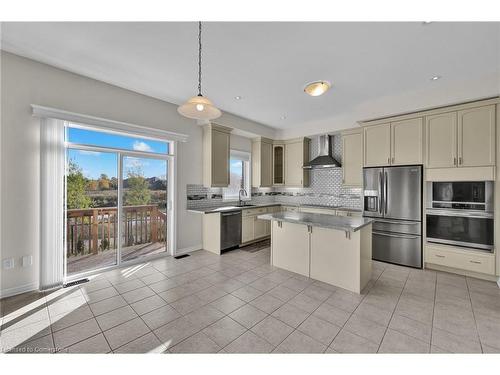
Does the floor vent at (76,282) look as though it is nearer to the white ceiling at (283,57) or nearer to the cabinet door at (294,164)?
the white ceiling at (283,57)

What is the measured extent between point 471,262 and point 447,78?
266 centimetres

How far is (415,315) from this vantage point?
213cm

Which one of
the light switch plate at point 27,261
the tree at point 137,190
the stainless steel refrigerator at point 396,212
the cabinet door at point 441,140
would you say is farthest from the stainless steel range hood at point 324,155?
the light switch plate at point 27,261

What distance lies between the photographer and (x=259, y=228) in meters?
5.00

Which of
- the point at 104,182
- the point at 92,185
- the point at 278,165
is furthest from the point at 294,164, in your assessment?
the point at 92,185

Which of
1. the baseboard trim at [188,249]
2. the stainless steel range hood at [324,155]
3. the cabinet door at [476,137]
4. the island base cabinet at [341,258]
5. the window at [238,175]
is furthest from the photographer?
the window at [238,175]

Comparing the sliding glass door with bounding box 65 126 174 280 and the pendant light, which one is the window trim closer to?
the sliding glass door with bounding box 65 126 174 280

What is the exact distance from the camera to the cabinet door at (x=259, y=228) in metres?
4.90

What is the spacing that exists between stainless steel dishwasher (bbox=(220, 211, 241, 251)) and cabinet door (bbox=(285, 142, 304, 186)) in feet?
6.11

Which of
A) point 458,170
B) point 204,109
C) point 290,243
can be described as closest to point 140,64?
point 204,109

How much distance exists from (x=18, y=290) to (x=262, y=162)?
4734mm

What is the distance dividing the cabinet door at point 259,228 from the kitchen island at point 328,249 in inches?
60.1

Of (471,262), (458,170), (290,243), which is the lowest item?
(471,262)
